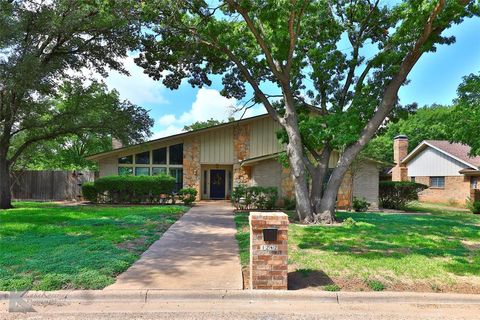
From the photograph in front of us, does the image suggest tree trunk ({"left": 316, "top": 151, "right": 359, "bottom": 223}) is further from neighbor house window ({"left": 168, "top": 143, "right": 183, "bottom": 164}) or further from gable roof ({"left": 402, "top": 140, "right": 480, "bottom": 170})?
gable roof ({"left": 402, "top": 140, "right": 480, "bottom": 170})

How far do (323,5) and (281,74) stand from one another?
9.10ft

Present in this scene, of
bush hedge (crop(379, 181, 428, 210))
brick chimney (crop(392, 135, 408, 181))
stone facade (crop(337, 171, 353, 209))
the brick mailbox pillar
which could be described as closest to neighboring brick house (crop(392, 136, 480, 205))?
brick chimney (crop(392, 135, 408, 181))

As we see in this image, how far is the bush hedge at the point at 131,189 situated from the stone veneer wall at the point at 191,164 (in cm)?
268

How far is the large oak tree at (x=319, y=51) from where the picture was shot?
10898 millimetres

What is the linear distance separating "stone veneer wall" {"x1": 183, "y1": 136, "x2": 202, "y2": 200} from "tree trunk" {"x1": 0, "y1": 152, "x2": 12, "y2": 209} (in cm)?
868

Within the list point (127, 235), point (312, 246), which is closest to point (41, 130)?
point (127, 235)

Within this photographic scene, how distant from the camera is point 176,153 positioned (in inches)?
829

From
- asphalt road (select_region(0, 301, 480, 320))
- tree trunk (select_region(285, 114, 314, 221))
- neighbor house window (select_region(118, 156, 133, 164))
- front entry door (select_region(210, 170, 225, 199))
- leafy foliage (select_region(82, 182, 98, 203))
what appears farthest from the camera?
front entry door (select_region(210, 170, 225, 199))

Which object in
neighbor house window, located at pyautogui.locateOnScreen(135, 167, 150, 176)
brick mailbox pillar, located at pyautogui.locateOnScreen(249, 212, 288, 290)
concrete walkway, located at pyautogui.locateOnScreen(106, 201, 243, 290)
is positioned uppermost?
neighbor house window, located at pyautogui.locateOnScreen(135, 167, 150, 176)

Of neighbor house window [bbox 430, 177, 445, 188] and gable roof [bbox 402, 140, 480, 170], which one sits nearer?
gable roof [bbox 402, 140, 480, 170]

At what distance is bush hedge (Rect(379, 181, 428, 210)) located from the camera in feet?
62.7

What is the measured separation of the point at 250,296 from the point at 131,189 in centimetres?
1417

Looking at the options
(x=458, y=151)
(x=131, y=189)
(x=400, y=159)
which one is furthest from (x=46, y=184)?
(x=458, y=151)

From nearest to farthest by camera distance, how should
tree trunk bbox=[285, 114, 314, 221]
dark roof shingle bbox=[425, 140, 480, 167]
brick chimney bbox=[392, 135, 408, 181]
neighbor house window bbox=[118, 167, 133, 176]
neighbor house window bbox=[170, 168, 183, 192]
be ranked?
tree trunk bbox=[285, 114, 314, 221] → neighbor house window bbox=[118, 167, 133, 176] → neighbor house window bbox=[170, 168, 183, 192] → dark roof shingle bbox=[425, 140, 480, 167] → brick chimney bbox=[392, 135, 408, 181]
